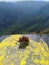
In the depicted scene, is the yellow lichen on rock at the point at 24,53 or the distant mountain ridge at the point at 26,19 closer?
the yellow lichen on rock at the point at 24,53

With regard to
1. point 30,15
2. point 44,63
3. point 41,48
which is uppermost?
point 30,15

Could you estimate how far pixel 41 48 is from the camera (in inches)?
523

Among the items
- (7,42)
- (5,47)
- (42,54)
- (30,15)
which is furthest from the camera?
(30,15)

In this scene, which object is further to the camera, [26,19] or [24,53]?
[26,19]

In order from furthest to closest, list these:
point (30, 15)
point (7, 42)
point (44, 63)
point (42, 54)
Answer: point (30, 15) → point (7, 42) → point (42, 54) → point (44, 63)

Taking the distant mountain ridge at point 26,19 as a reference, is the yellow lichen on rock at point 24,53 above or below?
below

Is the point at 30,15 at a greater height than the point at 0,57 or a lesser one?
greater

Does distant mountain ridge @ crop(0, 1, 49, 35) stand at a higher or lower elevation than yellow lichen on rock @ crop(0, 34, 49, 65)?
higher

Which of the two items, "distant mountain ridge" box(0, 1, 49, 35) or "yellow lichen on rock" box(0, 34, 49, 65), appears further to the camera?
"distant mountain ridge" box(0, 1, 49, 35)

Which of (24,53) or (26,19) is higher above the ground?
(26,19)

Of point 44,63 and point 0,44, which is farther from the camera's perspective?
point 0,44

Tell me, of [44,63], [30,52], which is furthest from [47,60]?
[30,52]

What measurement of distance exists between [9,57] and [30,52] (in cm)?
138

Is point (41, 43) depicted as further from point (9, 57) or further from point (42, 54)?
point (9, 57)
